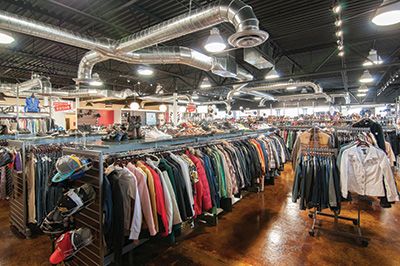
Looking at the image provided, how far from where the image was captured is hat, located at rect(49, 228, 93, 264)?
189 cm

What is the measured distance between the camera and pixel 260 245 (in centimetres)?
306

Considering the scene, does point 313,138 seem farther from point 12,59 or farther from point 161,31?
point 12,59

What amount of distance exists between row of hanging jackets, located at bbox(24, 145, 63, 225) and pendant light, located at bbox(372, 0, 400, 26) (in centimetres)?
475

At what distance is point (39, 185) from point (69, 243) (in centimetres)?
168

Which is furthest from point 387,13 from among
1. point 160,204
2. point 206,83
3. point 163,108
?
point 163,108

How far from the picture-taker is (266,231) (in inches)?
136

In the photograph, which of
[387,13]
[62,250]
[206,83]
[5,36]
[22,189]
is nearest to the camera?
[62,250]

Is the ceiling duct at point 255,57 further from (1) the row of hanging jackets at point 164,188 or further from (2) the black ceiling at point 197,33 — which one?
(1) the row of hanging jackets at point 164,188

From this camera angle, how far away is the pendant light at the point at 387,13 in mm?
2531

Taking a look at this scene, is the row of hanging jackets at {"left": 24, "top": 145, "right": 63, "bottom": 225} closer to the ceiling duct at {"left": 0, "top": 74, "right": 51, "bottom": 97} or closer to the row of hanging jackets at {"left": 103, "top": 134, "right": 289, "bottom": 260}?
the row of hanging jackets at {"left": 103, "top": 134, "right": 289, "bottom": 260}

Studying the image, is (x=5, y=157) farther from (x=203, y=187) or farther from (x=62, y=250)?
(x=203, y=187)

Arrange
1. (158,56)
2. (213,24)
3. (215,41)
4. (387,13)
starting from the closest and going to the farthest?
(387,13) → (213,24) → (215,41) → (158,56)

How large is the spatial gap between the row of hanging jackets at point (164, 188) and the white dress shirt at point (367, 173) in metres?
1.45

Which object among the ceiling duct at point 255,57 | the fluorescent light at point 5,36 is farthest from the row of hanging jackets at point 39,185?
the ceiling duct at point 255,57
